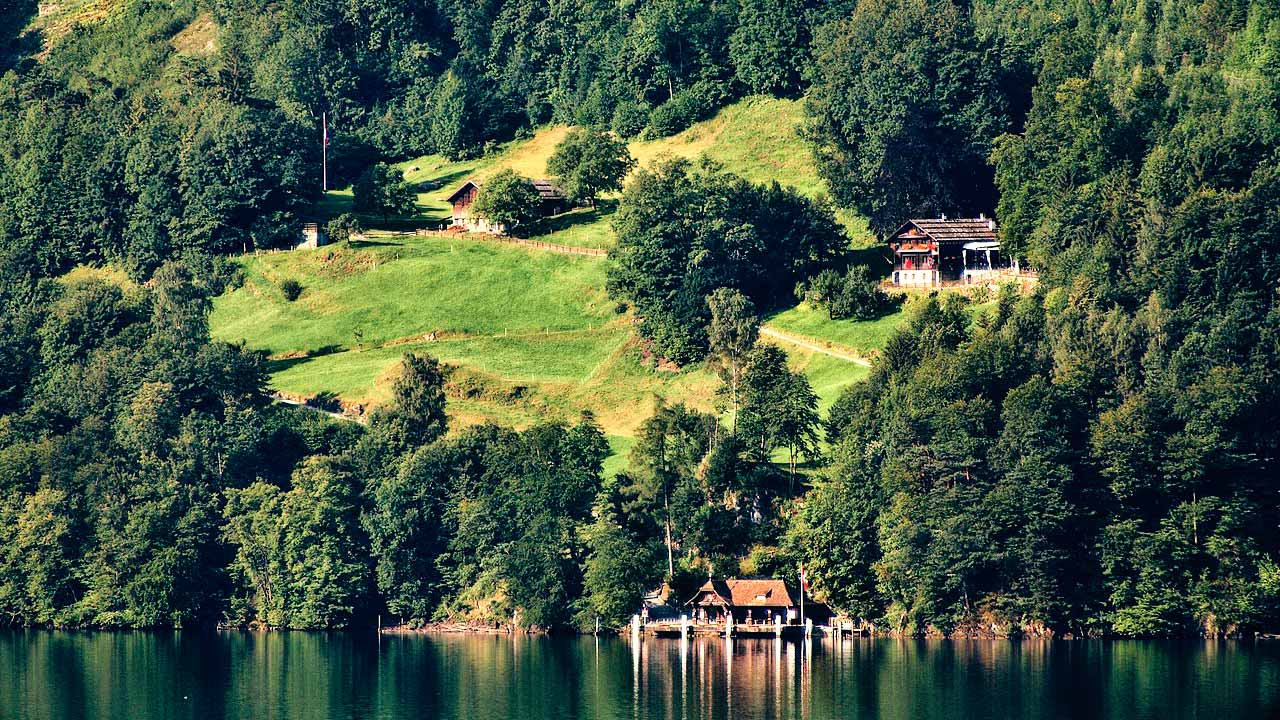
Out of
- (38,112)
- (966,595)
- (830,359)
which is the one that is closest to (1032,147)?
(830,359)

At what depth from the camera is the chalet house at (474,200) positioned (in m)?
179

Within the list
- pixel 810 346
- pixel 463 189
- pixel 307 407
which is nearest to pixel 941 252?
pixel 810 346

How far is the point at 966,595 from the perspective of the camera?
4562 inches

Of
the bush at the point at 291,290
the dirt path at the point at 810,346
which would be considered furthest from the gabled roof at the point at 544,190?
the dirt path at the point at 810,346

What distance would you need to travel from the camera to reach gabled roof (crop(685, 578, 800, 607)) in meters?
119

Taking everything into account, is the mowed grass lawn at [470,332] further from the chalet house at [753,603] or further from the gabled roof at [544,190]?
the chalet house at [753,603]

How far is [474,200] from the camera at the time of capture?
7146 inches

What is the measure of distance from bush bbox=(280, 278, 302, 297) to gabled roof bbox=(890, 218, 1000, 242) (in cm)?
5080

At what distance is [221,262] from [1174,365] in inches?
3409

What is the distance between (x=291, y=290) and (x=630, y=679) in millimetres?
76313

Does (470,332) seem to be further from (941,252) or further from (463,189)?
(941,252)

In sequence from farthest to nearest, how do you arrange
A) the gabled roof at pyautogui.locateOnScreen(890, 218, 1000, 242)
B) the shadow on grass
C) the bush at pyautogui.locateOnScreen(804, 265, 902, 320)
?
1. the shadow on grass
2. the gabled roof at pyautogui.locateOnScreen(890, 218, 1000, 242)
3. the bush at pyautogui.locateOnScreen(804, 265, 902, 320)

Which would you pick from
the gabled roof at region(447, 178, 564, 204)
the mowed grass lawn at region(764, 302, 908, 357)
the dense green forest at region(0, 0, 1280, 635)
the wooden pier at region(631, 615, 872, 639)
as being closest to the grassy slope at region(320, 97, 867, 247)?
the gabled roof at region(447, 178, 564, 204)

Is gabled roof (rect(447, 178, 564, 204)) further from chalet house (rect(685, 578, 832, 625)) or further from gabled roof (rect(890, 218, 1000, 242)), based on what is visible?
chalet house (rect(685, 578, 832, 625))
